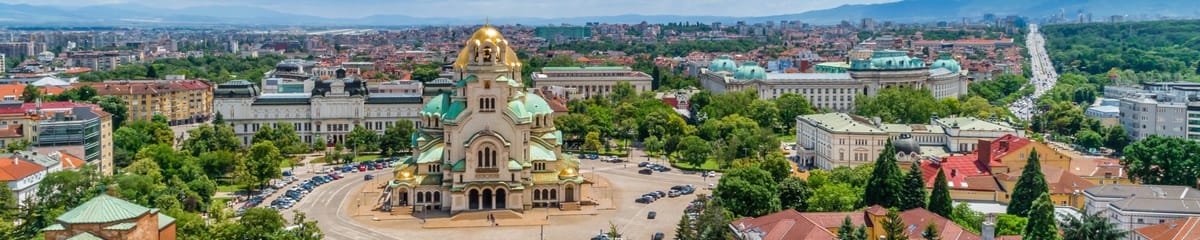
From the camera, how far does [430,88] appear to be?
94438mm

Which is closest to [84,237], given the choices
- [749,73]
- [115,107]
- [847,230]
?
[847,230]

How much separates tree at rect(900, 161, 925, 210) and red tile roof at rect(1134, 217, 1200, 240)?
31.7 ft

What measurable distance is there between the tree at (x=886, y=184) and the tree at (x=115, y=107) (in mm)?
61473

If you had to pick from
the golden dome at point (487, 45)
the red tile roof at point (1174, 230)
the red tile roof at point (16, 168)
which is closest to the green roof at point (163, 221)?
the red tile roof at point (16, 168)

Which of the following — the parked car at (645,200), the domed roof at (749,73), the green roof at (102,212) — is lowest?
the parked car at (645,200)

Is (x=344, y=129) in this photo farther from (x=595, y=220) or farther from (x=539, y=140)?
(x=595, y=220)

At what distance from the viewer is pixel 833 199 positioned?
52.5 meters

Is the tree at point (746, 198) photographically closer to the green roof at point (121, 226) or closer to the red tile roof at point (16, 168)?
the green roof at point (121, 226)

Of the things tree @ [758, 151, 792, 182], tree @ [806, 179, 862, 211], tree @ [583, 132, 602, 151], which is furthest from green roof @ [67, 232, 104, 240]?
tree @ [583, 132, 602, 151]

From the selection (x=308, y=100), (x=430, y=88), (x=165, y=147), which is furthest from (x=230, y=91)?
(x=165, y=147)

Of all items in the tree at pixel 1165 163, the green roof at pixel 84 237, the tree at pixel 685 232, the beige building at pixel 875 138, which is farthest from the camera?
the beige building at pixel 875 138

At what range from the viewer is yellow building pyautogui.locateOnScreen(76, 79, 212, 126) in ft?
334

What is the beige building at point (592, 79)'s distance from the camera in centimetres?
12675

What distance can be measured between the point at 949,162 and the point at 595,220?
62.1 feet
